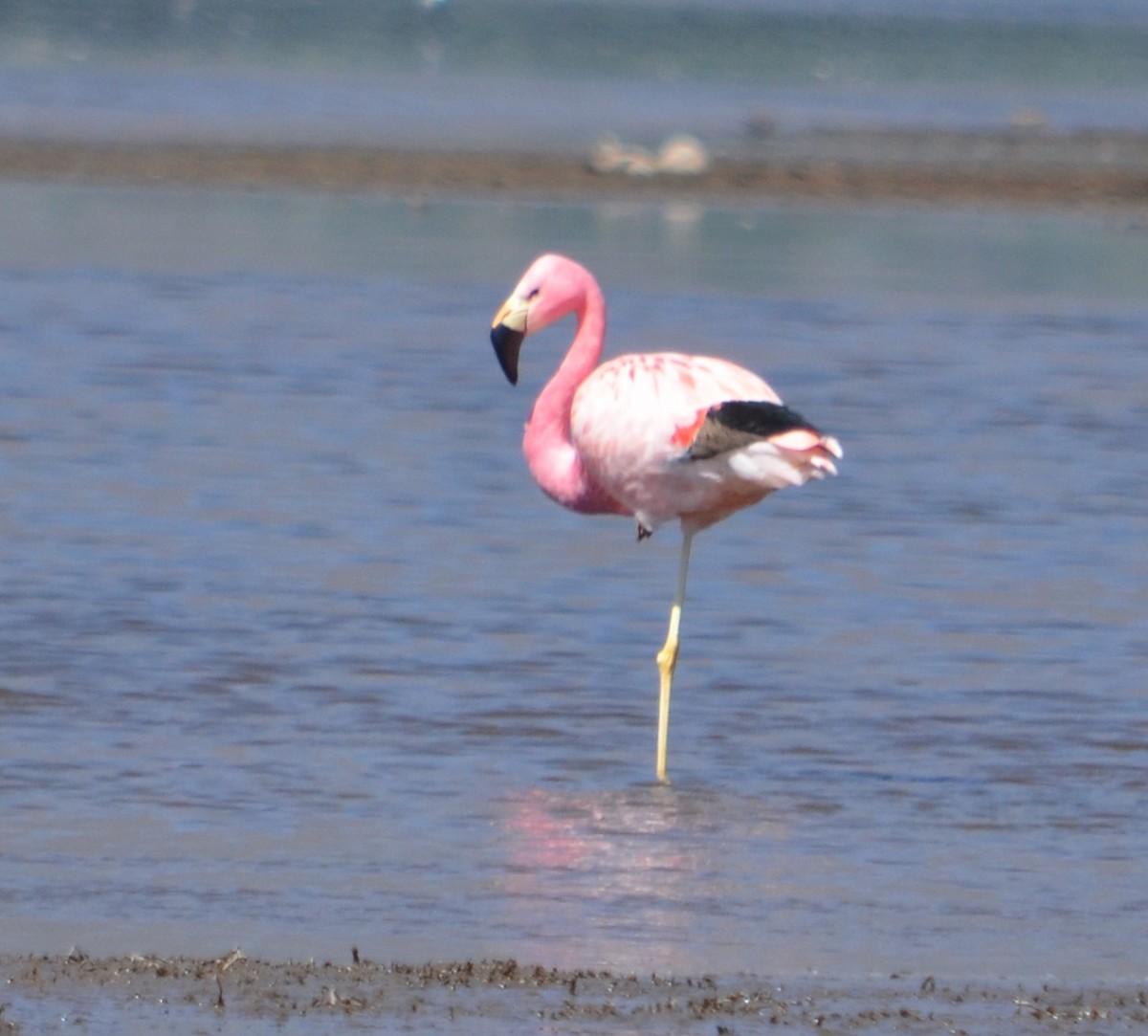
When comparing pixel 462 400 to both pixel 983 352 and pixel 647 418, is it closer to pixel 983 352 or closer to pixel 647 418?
pixel 983 352

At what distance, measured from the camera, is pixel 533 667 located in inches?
319

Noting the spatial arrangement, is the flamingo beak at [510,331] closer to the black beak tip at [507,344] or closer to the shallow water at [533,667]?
the black beak tip at [507,344]

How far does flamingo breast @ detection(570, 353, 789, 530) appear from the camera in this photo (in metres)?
7.04

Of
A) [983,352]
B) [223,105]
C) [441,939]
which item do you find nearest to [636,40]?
[223,105]

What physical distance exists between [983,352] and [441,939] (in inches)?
425

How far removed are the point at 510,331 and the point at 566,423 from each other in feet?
0.98

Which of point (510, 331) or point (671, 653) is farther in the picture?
point (510, 331)

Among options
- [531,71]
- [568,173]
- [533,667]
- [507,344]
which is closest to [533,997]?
[507,344]

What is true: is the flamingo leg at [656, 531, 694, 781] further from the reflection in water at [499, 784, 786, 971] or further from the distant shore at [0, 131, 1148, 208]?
the distant shore at [0, 131, 1148, 208]

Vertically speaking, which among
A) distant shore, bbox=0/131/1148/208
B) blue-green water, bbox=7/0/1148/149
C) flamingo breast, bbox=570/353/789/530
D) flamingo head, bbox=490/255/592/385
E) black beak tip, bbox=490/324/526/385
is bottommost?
flamingo breast, bbox=570/353/789/530

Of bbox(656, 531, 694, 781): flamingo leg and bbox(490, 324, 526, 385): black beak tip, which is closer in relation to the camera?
bbox(656, 531, 694, 781): flamingo leg

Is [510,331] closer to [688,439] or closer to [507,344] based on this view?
[507,344]

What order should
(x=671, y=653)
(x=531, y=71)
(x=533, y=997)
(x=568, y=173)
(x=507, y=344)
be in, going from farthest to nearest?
(x=531, y=71) < (x=568, y=173) < (x=507, y=344) < (x=671, y=653) < (x=533, y=997)

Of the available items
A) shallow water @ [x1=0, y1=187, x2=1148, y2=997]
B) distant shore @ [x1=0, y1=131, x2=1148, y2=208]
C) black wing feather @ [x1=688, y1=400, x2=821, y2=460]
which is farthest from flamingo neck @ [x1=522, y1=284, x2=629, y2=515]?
distant shore @ [x1=0, y1=131, x2=1148, y2=208]
